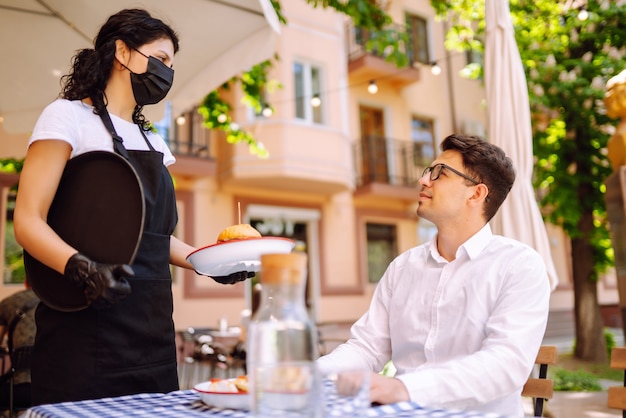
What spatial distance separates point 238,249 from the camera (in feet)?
5.83

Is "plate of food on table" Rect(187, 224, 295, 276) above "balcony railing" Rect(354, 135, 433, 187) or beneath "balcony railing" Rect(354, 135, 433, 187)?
beneath

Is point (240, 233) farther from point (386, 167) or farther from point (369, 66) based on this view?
point (386, 167)

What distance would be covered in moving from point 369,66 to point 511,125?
456 inches

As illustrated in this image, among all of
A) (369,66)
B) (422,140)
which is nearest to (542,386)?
(369,66)

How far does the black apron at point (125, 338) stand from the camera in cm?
175

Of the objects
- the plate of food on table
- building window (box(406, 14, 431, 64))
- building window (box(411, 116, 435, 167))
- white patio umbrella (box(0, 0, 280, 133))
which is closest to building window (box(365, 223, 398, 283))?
building window (box(411, 116, 435, 167))

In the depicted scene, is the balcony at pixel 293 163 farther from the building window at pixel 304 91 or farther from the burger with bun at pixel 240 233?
the burger with bun at pixel 240 233

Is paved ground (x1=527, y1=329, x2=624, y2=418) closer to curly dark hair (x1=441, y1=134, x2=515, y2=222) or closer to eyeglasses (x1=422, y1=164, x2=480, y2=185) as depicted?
curly dark hair (x1=441, y1=134, x2=515, y2=222)

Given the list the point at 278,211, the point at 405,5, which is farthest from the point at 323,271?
the point at 405,5

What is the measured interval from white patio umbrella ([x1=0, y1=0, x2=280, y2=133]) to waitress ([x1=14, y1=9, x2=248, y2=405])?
5.43 feet

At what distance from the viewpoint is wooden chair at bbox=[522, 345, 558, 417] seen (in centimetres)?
229

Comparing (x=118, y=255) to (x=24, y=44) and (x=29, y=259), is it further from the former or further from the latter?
(x=24, y=44)

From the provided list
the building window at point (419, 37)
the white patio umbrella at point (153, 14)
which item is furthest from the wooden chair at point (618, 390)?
the building window at point (419, 37)

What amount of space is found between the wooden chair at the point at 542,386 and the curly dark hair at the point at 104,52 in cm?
195
